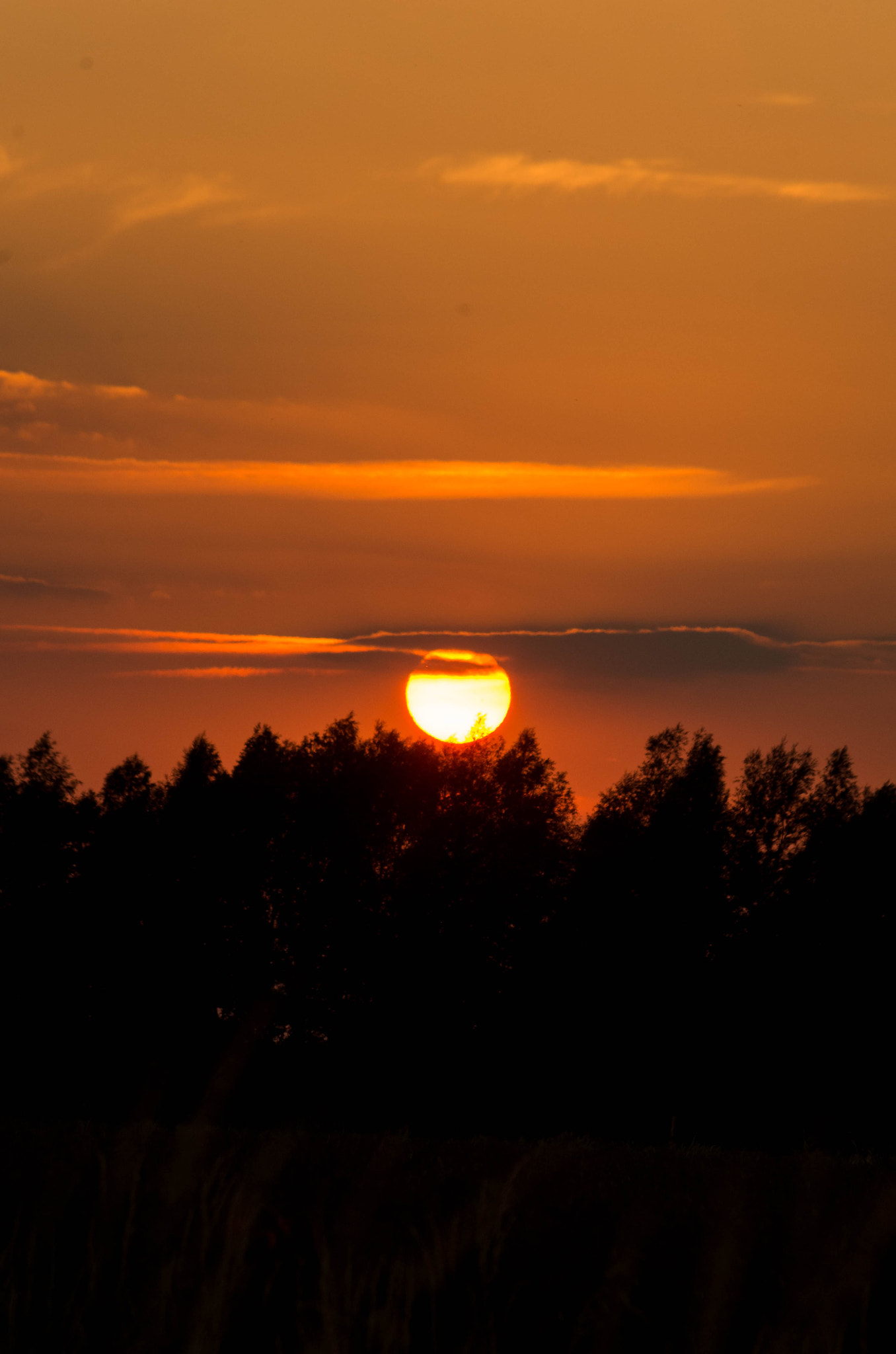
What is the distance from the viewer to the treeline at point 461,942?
155ft

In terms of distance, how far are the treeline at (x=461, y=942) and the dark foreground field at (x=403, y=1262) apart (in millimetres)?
38852

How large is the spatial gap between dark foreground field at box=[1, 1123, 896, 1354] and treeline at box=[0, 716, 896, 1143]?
127 ft

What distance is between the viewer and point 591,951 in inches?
2002

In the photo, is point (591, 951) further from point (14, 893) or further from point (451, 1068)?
point (14, 893)

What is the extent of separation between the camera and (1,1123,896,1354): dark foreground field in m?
5.09

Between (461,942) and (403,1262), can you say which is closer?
(403,1262)

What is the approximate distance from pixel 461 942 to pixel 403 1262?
46.7 meters

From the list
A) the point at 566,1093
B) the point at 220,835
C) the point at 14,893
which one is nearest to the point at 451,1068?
the point at 566,1093

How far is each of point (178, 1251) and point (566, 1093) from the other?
1691 inches

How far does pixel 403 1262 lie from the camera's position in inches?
213

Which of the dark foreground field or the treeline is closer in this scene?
the dark foreground field

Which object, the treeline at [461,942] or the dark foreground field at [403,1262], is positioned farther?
the treeline at [461,942]

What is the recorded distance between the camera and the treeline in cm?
4719

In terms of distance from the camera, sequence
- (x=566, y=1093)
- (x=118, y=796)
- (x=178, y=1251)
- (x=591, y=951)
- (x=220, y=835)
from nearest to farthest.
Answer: (x=178, y=1251) → (x=566, y=1093) → (x=591, y=951) → (x=220, y=835) → (x=118, y=796)
